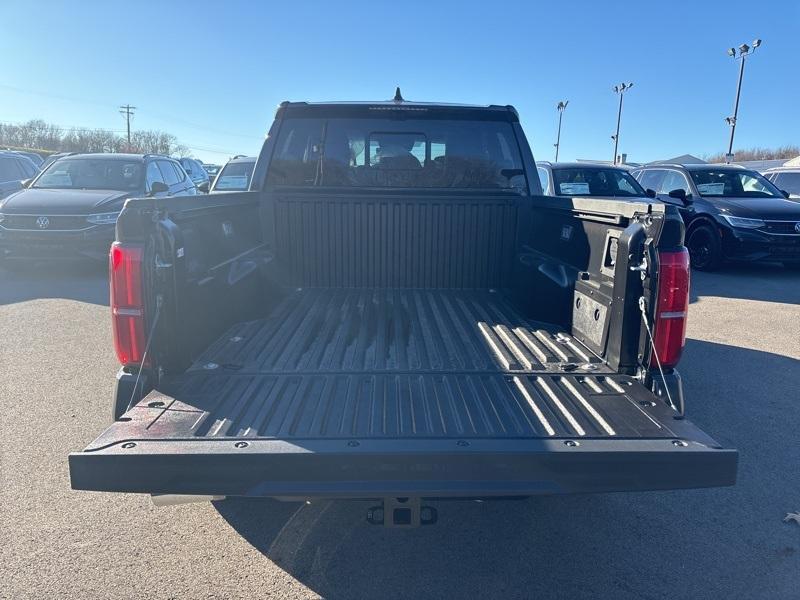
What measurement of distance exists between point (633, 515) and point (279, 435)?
7.04 feet

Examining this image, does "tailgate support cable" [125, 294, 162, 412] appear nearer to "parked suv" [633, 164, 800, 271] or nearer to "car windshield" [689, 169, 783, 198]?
"parked suv" [633, 164, 800, 271]

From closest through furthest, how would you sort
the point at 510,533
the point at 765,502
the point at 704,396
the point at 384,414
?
the point at 384,414, the point at 510,533, the point at 765,502, the point at 704,396

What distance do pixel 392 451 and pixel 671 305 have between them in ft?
4.77

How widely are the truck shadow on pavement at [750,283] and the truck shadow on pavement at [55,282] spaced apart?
8.91 metres

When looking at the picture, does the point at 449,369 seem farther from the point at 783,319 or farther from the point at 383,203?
the point at 783,319

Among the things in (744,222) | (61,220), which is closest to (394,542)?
(61,220)

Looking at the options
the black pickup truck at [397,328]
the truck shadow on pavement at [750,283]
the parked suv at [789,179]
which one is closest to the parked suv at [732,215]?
the truck shadow on pavement at [750,283]

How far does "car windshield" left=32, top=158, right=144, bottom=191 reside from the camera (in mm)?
10711

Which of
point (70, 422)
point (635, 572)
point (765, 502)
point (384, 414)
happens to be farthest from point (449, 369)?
point (70, 422)

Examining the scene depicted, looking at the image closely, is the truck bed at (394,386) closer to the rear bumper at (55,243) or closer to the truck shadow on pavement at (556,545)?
the truck shadow on pavement at (556,545)

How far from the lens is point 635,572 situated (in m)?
2.79

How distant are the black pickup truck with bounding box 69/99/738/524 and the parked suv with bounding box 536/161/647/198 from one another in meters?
5.71

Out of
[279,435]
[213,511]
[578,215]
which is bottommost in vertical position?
[213,511]

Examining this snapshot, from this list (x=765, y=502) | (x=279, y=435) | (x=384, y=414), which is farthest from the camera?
(x=765, y=502)
